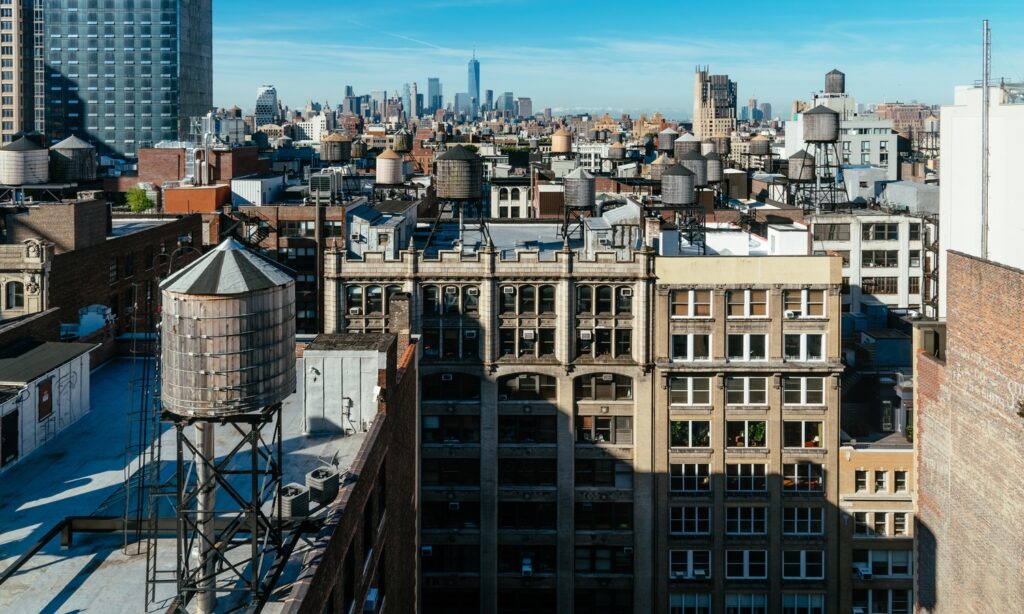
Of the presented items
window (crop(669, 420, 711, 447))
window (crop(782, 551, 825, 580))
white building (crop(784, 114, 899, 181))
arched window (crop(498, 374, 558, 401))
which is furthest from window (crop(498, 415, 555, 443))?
white building (crop(784, 114, 899, 181))

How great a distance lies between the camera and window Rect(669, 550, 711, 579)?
55875mm

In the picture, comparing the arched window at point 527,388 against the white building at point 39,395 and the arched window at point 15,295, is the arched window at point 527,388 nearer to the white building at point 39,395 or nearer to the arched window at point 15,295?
the arched window at point 15,295

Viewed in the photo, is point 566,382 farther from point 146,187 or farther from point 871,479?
point 146,187

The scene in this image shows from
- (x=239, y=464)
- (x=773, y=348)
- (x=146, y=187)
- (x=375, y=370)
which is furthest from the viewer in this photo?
(x=146, y=187)

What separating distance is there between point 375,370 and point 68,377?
9.48 meters

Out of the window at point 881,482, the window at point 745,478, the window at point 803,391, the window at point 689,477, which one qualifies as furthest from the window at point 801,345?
the window at point 689,477

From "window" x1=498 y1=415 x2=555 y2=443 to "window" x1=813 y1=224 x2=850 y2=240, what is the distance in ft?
111

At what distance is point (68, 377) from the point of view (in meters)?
28.8

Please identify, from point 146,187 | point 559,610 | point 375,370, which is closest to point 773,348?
point 559,610

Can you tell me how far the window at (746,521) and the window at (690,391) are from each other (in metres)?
6.76

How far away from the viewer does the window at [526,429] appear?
5556 centimetres

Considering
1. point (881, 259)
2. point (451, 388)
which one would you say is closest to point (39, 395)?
point (451, 388)

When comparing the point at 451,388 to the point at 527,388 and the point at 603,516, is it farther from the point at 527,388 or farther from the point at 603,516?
the point at 603,516

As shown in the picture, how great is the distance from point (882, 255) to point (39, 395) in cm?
6842
